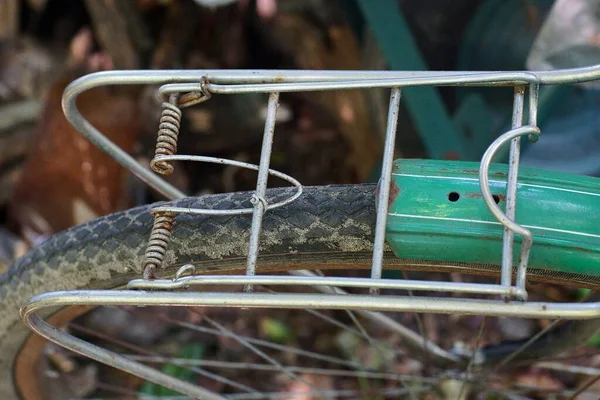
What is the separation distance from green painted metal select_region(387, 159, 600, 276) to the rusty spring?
0.78 feet

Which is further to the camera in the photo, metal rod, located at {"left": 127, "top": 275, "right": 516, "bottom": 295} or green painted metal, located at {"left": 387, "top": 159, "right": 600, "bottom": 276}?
green painted metal, located at {"left": 387, "top": 159, "right": 600, "bottom": 276}

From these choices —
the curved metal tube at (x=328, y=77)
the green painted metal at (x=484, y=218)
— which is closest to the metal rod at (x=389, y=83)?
the curved metal tube at (x=328, y=77)

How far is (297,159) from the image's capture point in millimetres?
2295

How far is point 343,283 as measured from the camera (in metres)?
0.60

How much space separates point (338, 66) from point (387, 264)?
47.6 inches

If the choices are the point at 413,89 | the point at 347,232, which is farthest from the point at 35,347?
the point at 413,89

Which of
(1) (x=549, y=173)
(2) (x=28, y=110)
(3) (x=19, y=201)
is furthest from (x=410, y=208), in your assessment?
(2) (x=28, y=110)

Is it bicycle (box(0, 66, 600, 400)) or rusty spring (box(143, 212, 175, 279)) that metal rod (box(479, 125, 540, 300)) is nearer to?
bicycle (box(0, 66, 600, 400))

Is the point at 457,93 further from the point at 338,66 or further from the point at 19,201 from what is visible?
the point at 19,201

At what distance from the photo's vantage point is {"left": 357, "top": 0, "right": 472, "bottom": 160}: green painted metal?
1.46 metres

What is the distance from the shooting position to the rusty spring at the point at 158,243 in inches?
28.3

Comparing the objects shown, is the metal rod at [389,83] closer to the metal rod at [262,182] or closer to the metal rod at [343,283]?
the metal rod at [262,182]

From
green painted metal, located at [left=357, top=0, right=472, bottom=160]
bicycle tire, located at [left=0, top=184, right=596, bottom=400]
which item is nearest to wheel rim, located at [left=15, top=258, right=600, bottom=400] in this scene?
bicycle tire, located at [left=0, top=184, right=596, bottom=400]

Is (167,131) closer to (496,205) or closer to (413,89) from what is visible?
(496,205)
